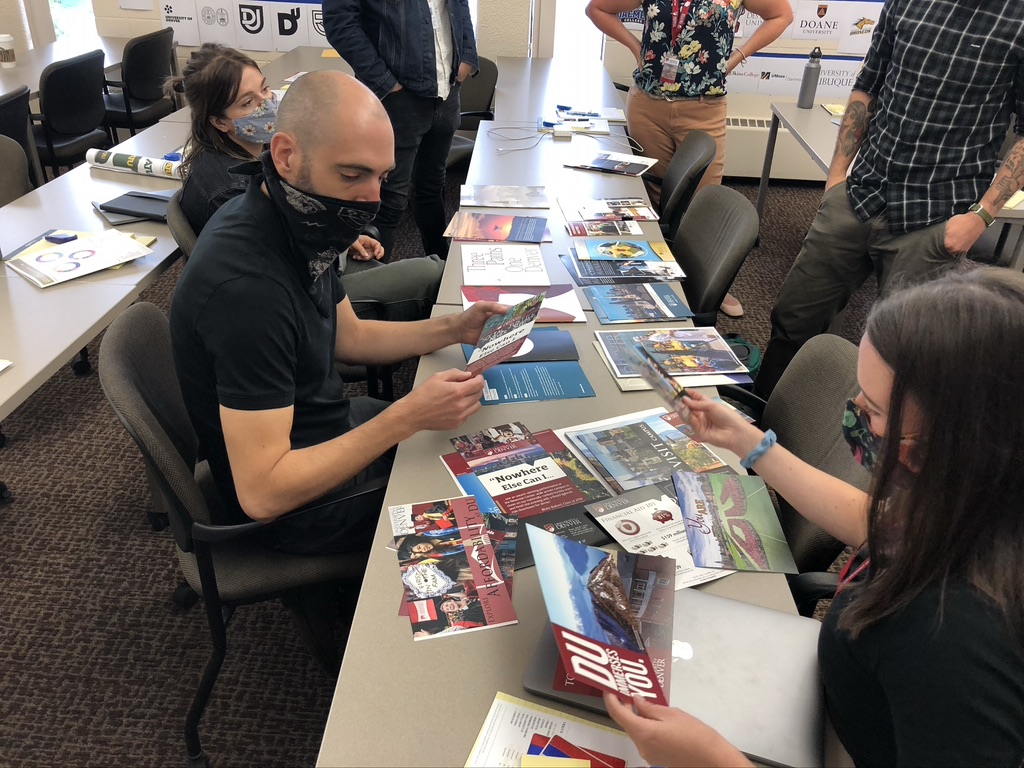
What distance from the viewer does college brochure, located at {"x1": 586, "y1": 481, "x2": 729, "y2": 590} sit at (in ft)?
3.91

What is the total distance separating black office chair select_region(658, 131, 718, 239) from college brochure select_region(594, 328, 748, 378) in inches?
42.7

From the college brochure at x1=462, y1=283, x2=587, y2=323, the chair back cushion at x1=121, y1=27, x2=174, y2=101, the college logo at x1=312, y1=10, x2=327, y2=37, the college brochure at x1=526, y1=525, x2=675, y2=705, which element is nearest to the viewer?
the college brochure at x1=526, y1=525, x2=675, y2=705

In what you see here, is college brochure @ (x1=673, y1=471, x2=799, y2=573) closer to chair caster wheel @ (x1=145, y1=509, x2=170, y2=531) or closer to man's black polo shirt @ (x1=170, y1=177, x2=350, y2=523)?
man's black polo shirt @ (x1=170, y1=177, x2=350, y2=523)

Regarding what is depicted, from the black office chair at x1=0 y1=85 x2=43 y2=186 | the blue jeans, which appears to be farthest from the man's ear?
the black office chair at x1=0 y1=85 x2=43 y2=186

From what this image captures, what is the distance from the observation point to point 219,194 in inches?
82.6

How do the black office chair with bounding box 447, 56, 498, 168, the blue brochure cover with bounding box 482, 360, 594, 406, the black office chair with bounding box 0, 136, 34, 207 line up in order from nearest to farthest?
the blue brochure cover with bounding box 482, 360, 594, 406, the black office chair with bounding box 0, 136, 34, 207, the black office chair with bounding box 447, 56, 498, 168

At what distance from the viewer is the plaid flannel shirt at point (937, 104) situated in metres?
2.05

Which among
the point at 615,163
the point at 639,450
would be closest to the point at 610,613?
the point at 639,450

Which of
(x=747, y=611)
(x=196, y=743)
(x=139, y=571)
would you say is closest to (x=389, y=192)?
(x=139, y=571)

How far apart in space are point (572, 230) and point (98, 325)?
4.63 ft

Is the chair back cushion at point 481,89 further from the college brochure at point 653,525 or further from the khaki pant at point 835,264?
the college brochure at point 653,525

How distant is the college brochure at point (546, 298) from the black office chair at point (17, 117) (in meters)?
2.53

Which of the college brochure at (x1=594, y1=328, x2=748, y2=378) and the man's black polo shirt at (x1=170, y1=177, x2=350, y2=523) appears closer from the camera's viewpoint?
the man's black polo shirt at (x1=170, y1=177, x2=350, y2=523)

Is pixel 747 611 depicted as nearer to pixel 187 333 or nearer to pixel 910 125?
pixel 187 333
